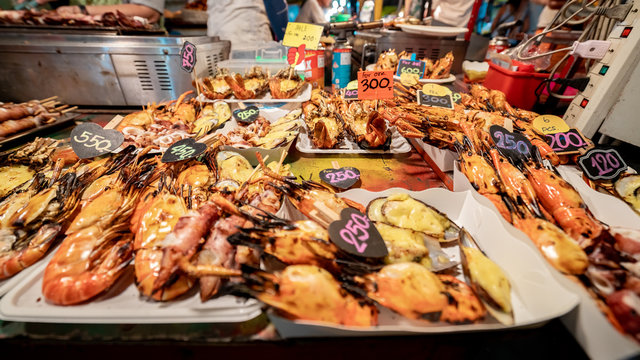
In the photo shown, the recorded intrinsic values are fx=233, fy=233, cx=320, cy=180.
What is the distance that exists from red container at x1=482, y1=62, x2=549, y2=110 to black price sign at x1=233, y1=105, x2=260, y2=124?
133 inches

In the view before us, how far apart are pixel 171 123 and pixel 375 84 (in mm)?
2578

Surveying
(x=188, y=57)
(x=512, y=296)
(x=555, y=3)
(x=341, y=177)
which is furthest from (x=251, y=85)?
(x=555, y=3)

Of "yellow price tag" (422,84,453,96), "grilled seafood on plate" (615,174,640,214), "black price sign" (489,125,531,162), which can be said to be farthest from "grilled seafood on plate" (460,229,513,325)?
"yellow price tag" (422,84,453,96)

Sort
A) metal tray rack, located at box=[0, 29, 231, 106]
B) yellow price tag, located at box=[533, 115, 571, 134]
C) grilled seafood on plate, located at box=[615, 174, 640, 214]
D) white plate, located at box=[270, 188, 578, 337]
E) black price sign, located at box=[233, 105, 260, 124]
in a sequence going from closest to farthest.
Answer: white plate, located at box=[270, 188, 578, 337], grilled seafood on plate, located at box=[615, 174, 640, 214], yellow price tag, located at box=[533, 115, 571, 134], black price sign, located at box=[233, 105, 260, 124], metal tray rack, located at box=[0, 29, 231, 106]

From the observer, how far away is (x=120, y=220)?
5.27 ft

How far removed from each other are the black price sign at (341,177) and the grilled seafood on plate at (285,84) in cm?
175

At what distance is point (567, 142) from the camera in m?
2.19

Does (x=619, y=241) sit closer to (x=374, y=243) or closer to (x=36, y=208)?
(x=374, y=243)

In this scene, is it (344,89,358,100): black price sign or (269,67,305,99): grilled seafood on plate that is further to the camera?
(344,89,358,100): black price sign

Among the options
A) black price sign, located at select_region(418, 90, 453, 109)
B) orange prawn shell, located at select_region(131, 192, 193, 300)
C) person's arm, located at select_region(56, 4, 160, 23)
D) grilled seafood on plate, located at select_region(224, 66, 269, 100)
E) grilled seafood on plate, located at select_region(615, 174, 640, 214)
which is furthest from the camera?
person's arm, located at select_region(56, 4, 160, 23)

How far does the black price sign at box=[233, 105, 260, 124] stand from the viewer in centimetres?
293

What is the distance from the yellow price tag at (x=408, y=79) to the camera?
11.3 feet

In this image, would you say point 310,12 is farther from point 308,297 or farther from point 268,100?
point 308,297

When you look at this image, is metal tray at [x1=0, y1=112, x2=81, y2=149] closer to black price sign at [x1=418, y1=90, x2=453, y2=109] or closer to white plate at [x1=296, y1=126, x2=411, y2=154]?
white plate at [x1=296, y1=126, x2=411, y2=154]
